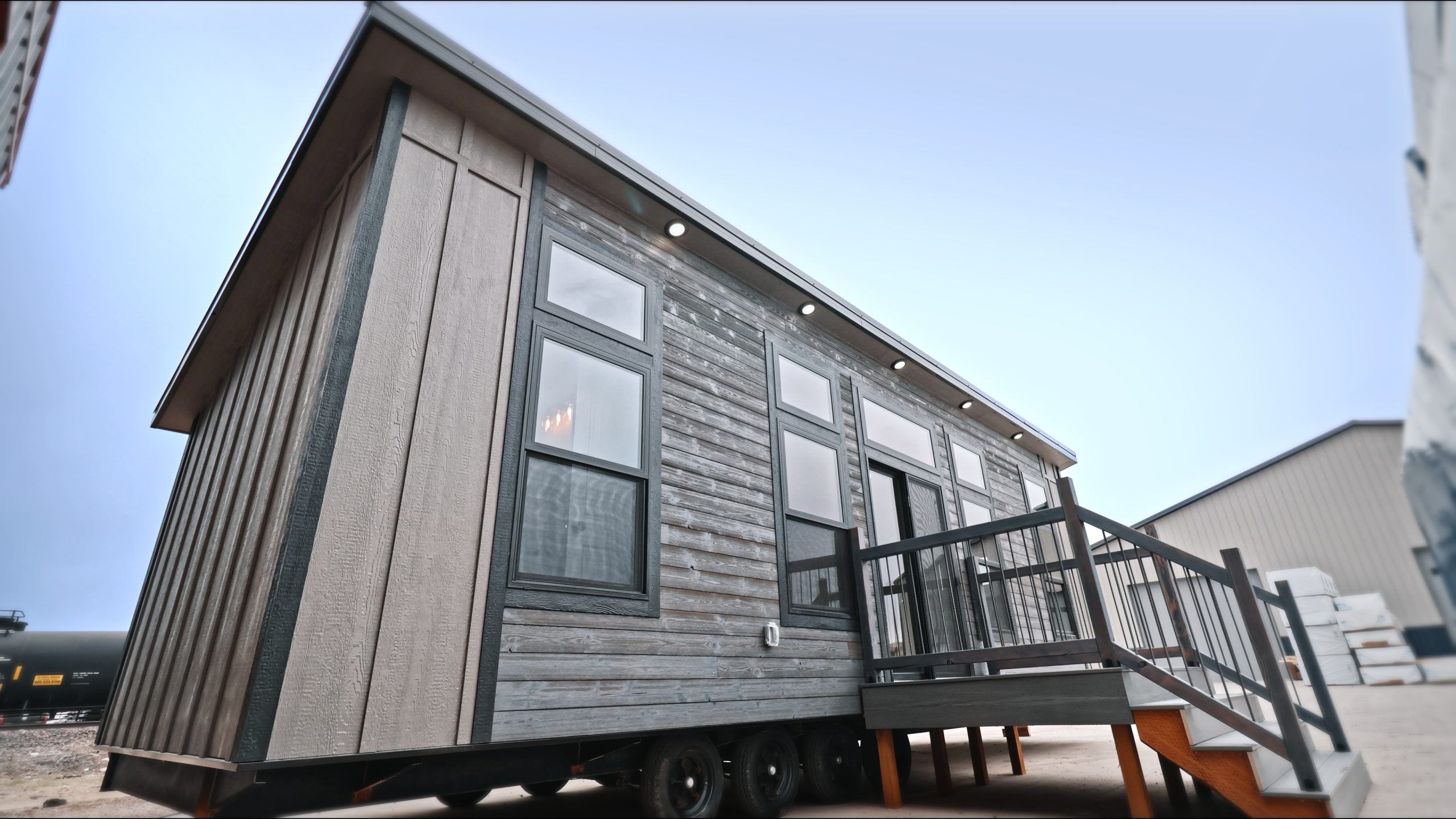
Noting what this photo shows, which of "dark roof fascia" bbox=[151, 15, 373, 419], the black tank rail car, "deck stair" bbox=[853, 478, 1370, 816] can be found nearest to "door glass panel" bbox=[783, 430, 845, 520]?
"deck stair" bbox=[853, 478, 1370, 816]

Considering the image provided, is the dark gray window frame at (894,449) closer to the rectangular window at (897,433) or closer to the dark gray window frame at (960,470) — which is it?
the rectangular window at (897,433)

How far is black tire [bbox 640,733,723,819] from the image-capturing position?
3637 millimetres

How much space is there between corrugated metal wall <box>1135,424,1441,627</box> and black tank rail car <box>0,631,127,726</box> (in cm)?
1284

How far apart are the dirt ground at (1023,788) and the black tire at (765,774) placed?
0.17 meters

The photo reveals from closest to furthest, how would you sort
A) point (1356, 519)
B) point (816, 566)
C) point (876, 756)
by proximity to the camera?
point (1356, 519)
point (816, 566)
point (876, 756)

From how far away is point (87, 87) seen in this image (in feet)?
238

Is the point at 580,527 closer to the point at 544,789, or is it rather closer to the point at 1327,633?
the point at 544,789

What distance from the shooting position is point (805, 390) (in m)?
5.86

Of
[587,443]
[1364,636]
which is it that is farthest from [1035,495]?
[587,443]

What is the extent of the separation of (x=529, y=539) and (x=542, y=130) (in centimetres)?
244

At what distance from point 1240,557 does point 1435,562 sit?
3137mm

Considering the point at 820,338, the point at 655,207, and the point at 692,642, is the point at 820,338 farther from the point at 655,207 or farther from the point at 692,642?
the point at 692,642

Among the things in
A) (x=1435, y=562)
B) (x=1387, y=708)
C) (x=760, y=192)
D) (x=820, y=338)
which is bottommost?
(x=1387, y=708)

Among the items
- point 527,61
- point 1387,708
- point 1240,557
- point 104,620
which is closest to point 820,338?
point 1240,557
